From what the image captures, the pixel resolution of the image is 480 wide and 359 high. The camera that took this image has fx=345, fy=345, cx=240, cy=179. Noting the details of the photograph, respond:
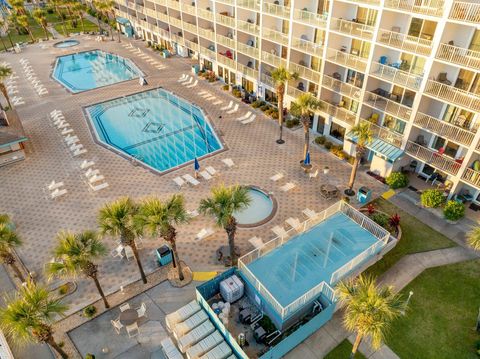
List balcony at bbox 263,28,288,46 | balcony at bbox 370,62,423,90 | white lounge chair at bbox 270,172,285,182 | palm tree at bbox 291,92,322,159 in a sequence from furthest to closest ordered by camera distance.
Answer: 1. balcony at bbox 263,28,288,46
2. white lounge chair at bbox 270,172,285,182
3. palm tree at bbox 291,92,322,159
4. balcony at bbox 370,62,423,90

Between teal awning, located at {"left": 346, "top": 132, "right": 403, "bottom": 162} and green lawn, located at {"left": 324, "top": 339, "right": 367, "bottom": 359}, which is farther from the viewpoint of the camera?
teal awning, located at {"left": 346, "top": 132, "right": 403, "bottom": 162}

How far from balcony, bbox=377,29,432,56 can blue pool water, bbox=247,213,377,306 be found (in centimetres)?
1403

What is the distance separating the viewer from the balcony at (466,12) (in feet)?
73.0

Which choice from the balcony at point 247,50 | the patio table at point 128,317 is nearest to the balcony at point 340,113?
the balcony at point 247,50

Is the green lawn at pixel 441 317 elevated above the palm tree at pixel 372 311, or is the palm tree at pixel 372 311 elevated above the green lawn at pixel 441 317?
the palm tree at pixel 372 311

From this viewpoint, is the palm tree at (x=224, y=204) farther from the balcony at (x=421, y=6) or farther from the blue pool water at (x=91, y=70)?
the blue pool water at (x=91, y=70)

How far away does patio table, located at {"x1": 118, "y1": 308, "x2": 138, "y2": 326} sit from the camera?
20070 millimetres

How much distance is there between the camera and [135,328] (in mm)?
20047

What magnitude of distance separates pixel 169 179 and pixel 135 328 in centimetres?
1479

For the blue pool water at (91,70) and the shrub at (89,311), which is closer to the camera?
the shrub at (89,311)

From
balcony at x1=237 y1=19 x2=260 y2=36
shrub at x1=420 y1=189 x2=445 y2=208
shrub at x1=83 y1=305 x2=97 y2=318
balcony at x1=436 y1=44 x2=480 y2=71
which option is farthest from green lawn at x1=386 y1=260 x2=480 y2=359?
balcony at x1=237 y1=19 x2=260 y2=36

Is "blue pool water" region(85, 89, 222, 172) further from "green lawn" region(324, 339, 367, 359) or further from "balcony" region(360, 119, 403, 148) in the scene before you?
"green lawn" region(324, 339, 367, 359)

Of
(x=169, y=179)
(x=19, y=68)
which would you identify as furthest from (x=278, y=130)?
(x=19, y=68)

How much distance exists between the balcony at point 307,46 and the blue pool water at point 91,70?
2750 cm
